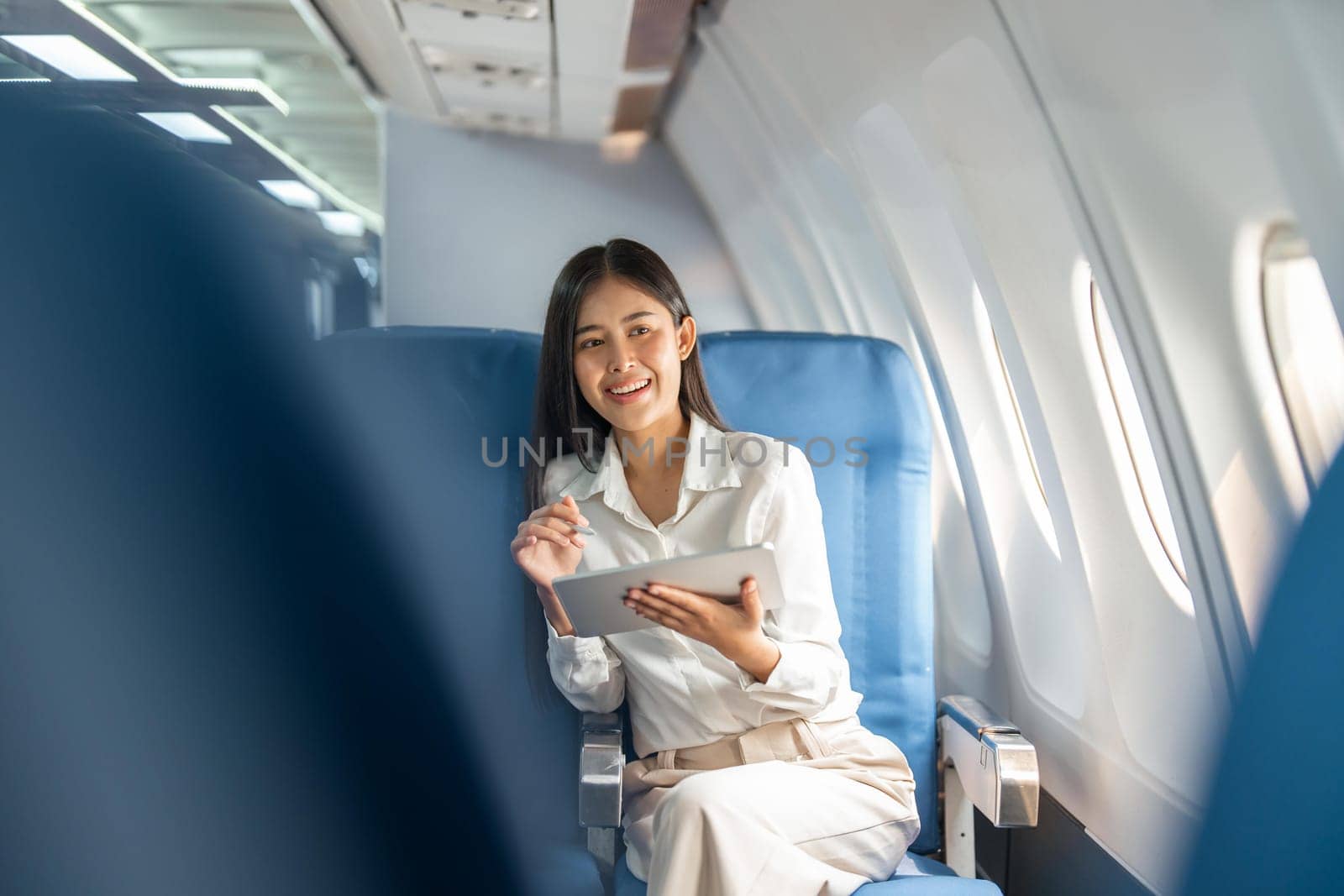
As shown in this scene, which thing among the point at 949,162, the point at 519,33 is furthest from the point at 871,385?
the point at 519,33

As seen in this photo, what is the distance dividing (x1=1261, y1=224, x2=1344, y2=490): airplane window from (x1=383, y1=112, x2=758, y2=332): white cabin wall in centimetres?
455

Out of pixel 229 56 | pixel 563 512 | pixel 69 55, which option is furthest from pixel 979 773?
pixel 69 55

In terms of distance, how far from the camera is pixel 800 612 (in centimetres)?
206

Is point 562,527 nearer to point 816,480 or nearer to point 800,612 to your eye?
point 800,612

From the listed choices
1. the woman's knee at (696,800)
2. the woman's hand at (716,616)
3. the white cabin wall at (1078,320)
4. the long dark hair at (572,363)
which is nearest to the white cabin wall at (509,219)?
the white cabin wall at (1078,320)

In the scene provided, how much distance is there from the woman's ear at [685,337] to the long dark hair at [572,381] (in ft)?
0.04

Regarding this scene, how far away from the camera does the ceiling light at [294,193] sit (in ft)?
0.91

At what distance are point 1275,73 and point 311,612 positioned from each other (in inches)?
56.3

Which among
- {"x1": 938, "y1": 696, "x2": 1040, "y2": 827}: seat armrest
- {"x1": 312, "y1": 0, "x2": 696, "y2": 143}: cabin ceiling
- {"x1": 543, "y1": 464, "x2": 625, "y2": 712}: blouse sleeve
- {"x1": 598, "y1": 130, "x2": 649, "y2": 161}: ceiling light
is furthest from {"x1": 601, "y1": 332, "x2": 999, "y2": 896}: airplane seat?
{"x1": 598, "y1": 130, "x2": 649, "y2": 161}: ceiling light

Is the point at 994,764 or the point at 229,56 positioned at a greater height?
the point at 229,56

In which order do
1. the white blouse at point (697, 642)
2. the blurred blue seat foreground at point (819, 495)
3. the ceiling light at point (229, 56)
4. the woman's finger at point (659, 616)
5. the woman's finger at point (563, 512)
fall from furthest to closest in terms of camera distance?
1. the blurred blue seat foreground at point (819, 495)
2. the white blouse at point (697, 642)
3. the woman's finger at point (563, 512)
4. the woman's finger at point (659, 616)
5. the ceiling light at point (229, 56)

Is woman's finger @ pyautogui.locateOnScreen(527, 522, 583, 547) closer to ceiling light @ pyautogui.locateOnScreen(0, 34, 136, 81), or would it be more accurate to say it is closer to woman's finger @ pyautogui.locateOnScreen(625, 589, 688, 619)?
woman's finger @ pyautogui.locateOnScreen(625, 589, 688, 619)

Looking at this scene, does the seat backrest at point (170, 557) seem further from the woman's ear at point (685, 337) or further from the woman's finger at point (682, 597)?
the woman's ear at point (685, 337)

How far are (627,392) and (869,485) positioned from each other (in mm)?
612
